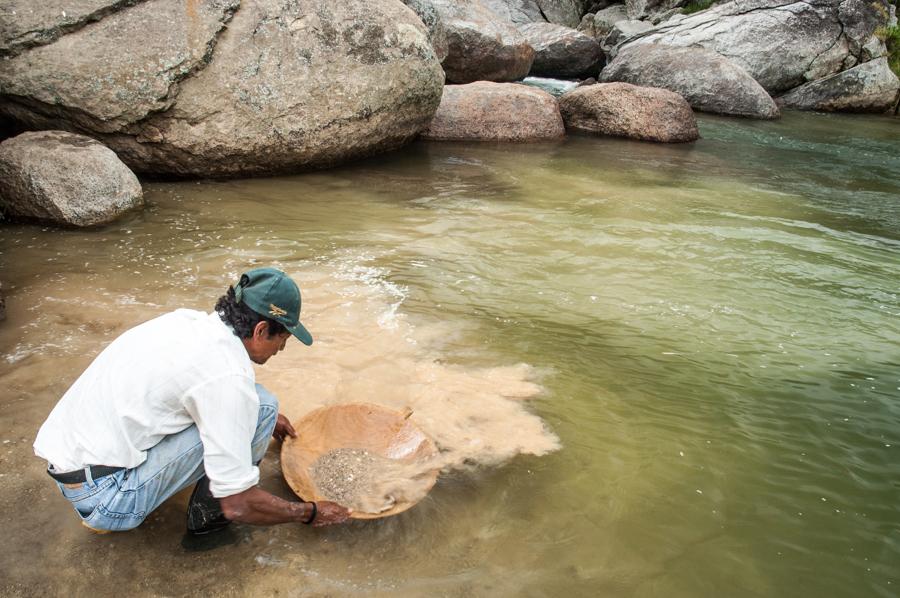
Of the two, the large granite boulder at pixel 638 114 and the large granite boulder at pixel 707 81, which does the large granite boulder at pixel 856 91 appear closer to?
the large granite boulder at pixel 707 81

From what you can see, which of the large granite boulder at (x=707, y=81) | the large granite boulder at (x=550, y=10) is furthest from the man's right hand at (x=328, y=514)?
the large granite boulder at (x=550, y=10)

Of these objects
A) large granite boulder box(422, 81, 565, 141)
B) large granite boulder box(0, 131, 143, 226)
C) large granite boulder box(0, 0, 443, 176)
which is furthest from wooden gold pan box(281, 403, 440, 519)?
large granite boulder box(422, 81, 565, 141)

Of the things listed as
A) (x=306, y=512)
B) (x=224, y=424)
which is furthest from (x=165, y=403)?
(x=306, y=512)

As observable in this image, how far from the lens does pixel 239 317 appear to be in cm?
215

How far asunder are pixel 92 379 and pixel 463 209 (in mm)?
4968

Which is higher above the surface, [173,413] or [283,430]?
[173,413]

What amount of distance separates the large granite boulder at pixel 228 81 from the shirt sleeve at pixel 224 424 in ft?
17.0

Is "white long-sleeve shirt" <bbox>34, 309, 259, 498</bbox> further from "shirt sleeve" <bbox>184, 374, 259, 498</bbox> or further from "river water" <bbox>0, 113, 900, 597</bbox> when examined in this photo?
"river water" <bbox>0, 113, 900, 597</bbox>

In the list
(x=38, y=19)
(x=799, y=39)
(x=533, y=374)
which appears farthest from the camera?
(x=799, y=39)

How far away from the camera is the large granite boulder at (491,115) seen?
9977mm

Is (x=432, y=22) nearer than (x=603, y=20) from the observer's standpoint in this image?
Yes

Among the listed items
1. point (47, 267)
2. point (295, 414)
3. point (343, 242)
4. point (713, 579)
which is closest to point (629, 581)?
point (713, 579)

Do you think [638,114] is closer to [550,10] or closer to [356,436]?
[356,436]

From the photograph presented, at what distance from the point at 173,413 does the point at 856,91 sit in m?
17.5
